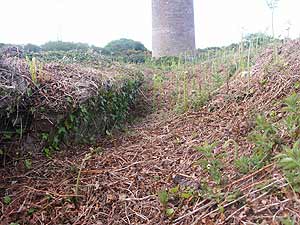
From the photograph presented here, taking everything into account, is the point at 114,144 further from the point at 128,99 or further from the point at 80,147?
the point at 128,99

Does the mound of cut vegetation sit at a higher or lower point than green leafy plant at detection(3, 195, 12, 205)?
higher

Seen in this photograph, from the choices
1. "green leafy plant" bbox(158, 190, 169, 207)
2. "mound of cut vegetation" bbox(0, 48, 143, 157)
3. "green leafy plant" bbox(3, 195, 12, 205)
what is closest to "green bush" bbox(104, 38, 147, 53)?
"mound of cut vegetation" bbox(0, 48, 143, 157)

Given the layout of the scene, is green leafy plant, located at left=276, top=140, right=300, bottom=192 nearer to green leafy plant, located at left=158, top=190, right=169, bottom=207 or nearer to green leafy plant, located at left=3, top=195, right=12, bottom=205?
green leafy plant, located at left=158, top=190, right=169, bottom=207

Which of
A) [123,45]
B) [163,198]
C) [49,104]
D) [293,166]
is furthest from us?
[123,45]

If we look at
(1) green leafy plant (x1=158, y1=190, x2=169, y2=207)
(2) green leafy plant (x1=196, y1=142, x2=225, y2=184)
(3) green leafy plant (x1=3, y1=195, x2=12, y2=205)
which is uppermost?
(2) green leafy plant (x1=196, y1=142, x2=225, y2=184)

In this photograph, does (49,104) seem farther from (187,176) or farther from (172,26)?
(172,26)

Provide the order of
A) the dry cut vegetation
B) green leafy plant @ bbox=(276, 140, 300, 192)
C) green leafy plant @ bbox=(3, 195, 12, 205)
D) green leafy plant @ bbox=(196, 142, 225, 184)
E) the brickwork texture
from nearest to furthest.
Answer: green leafy plant @ bbox=(276, 140, 300, 192)
the dry cut vegetation
green leafy plant @ bbox=(196, 142, 225, 184)
green leafy plant @ bbox=(3, 195, 12, 205)
the brickwork texture

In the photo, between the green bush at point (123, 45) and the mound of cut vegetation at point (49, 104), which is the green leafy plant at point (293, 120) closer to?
the mound of cut vegetation at point (49, 104)

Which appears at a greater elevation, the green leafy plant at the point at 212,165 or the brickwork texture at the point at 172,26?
the brickwork texture at the point at 172,26

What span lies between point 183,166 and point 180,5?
8533mm

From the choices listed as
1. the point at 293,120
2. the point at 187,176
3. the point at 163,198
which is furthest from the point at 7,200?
the point at 293,120

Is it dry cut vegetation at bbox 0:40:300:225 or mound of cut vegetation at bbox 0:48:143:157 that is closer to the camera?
dry cut vegetation at bbox 0:40:300:225

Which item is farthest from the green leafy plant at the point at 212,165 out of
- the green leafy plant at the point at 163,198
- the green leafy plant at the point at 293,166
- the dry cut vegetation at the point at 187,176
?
the green leafy plant at the point at 293,166

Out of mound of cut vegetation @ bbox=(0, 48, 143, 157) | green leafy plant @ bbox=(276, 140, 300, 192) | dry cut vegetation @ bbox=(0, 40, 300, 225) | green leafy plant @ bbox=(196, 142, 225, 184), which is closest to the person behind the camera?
green leafy plant @ bbox=(276, 140, 300, 192)
